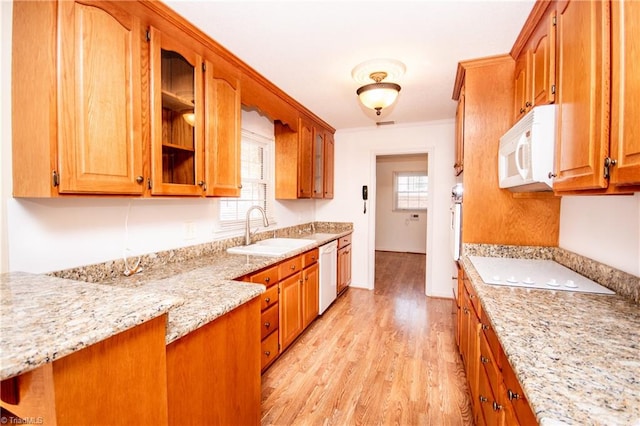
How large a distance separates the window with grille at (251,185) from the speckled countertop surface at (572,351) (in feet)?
6.81

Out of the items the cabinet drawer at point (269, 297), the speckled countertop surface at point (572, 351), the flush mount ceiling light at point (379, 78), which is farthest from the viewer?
the flush mount ceiling light at point (379, 78)

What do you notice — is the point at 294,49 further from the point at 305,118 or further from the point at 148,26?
the point at 305,118

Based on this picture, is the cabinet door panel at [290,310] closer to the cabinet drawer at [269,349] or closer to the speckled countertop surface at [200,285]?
the cabinet drawer at [269,349]

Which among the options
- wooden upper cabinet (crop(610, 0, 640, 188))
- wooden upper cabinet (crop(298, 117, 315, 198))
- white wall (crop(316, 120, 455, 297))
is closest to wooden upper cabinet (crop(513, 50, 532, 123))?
wooden upper cabinet (crop(610, 0, 640, 188))

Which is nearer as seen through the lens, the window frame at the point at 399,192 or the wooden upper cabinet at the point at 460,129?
the wooden upper cabinet at the point at 460,129

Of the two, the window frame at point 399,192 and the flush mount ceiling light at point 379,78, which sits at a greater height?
the flush mount ceiling light at point 379,78

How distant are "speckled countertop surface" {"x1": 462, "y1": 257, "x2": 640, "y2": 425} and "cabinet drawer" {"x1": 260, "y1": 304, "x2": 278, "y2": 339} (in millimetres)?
1444

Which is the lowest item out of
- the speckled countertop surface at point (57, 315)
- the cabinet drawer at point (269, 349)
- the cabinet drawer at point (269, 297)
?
the cabinet drawer at point (269, 349)

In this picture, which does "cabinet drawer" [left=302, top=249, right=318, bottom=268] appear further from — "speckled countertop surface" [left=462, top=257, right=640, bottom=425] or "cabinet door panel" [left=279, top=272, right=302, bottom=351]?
"speckled countertop surface" [left=462, top=257, right=640, bottom=425]

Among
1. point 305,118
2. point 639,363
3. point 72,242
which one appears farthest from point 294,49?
point 639,363

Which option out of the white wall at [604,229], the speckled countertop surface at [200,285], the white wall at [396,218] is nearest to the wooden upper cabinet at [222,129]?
the speckled countertop surface at [200,285]

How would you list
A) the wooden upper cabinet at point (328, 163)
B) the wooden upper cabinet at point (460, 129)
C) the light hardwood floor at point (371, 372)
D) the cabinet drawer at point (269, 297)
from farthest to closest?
the wooden upper cabinet at point (328, 163), the wooden upper cabinet at point (460, 129), the cabinet drawer at point (269, 297), the light hardwood floor at point (371, 372)

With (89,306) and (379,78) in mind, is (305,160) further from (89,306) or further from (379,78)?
(89,306)

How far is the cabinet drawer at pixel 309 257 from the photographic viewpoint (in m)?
2.77
